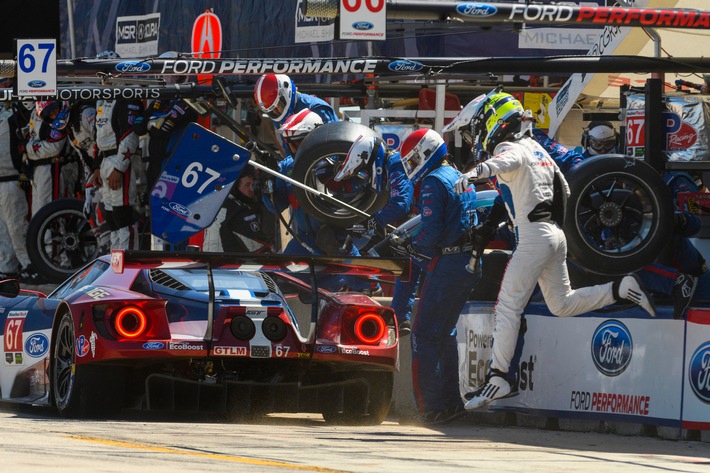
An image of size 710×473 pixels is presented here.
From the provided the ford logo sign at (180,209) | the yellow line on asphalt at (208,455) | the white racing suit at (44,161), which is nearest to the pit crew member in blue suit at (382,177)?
the ford logo sign at (180,209)

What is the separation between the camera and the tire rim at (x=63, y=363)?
8.92m

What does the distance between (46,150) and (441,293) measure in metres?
7.31

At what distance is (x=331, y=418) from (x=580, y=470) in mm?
3150

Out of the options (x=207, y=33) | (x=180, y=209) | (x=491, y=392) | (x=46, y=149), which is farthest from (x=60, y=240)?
(x=491, y=392)

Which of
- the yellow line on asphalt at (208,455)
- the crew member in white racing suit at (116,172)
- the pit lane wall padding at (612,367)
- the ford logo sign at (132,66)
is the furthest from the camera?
the crew member in white racing suit at (116,172)

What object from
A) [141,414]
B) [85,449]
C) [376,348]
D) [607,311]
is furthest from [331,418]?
[85,449]

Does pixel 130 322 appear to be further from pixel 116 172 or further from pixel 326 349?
pixel 116 172

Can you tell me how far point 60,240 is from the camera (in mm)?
15586

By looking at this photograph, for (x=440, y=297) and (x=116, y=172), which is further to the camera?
(x=116, y=172)

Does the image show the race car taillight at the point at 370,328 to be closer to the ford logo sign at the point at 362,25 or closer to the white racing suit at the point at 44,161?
the ford logo sign at the point at 362,25

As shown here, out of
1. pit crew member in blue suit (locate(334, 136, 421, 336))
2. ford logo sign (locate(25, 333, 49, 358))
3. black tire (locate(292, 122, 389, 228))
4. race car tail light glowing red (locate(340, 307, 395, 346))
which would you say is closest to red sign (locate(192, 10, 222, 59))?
black tire (locate(292, 122, 389, 228))

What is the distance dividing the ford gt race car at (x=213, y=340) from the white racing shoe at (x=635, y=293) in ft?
4.54

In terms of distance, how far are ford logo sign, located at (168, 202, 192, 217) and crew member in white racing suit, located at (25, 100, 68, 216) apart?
14.3ft

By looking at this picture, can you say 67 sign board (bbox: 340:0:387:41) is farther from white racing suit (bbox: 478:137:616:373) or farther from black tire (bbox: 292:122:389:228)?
black tire (bbox: 292:122:389:228)
